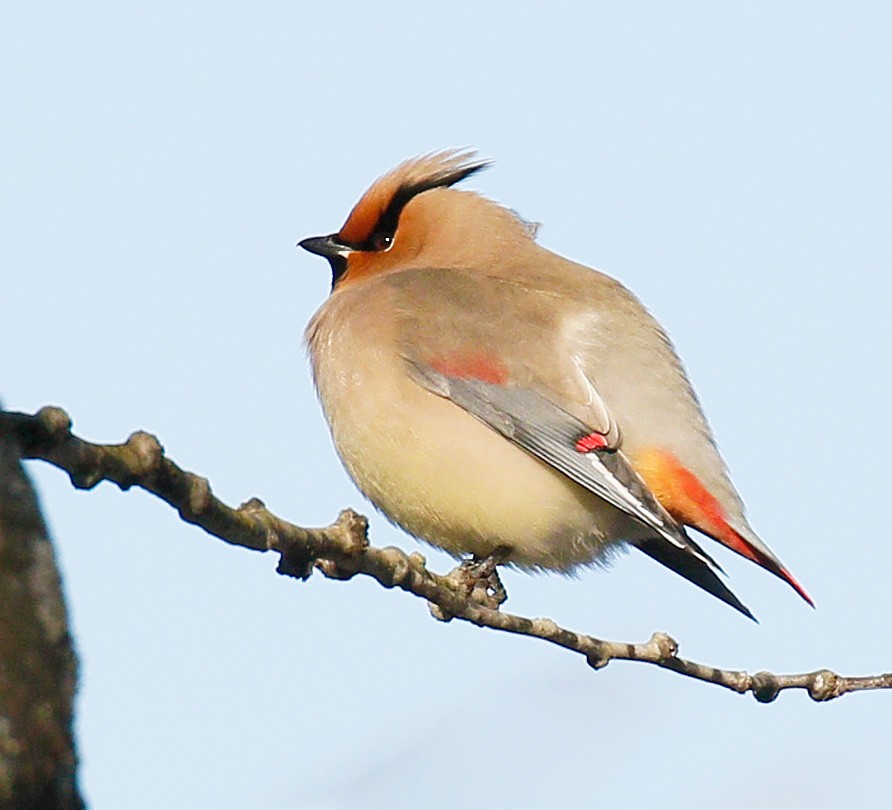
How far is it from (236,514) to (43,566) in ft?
3.71

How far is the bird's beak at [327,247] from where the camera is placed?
17.4ft

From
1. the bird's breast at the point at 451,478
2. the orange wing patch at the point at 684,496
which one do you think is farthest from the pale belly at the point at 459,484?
the orange wing patch at the point at 684,496

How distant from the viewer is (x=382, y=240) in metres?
5.27

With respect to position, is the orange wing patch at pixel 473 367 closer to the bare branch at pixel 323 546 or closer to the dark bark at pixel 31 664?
the bare branch at pixel 323 546

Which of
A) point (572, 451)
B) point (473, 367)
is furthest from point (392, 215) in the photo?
point (572, 451)

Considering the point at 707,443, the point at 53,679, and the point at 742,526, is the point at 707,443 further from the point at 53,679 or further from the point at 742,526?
the point at 53,679

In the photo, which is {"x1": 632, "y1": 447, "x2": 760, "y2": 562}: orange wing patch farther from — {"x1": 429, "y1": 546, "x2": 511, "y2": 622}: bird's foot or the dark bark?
the dark bark

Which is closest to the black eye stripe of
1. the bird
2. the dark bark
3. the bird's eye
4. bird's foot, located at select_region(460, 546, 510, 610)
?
the bird's eye

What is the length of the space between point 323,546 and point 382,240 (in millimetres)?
2967

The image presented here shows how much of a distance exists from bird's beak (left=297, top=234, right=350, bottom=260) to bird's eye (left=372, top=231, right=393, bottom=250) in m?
0.10

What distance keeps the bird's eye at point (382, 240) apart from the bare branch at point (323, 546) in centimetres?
199

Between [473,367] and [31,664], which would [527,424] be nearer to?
[473,367]

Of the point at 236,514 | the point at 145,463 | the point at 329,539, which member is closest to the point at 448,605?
the point at 329,539

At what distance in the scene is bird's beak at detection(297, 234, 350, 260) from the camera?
5301 mm
